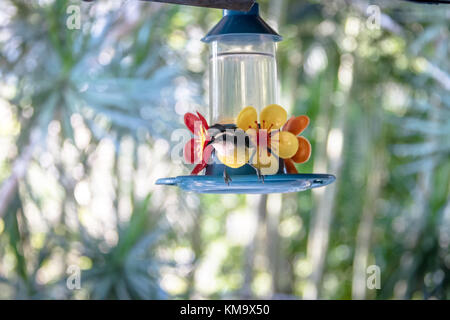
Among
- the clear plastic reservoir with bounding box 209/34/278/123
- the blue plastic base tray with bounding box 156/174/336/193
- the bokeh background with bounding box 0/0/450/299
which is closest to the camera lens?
the blue plastic base tray with bounding box 156/174/336/193

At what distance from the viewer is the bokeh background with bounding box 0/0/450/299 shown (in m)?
3.36

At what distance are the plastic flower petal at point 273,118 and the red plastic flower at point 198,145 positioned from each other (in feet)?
0.34

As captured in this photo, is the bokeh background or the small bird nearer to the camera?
the small bird

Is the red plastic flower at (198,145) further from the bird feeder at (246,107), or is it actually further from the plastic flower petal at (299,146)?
the plastic flower petal at (299,146)

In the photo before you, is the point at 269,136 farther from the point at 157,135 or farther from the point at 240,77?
the point at 157,135

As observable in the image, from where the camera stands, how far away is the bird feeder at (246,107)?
110 centimetres

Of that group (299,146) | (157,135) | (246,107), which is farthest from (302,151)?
(157,135)

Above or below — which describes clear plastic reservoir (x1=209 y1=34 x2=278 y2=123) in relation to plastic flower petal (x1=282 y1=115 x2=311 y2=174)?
above

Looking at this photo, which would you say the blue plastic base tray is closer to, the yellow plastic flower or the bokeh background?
the yellow plastic flower

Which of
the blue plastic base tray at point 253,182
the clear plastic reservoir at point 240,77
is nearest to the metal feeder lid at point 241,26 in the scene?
the clear plastic reservoir at point 240,77

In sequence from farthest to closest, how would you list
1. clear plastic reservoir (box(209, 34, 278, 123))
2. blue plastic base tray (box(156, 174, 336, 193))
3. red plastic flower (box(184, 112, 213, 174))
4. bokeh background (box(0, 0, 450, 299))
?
1. bokeh background (box(0, 0, 450, 299))
2. clear plastic reservoir (box(209, 34, 278, 123))
3. red plastic flower (box(184, 112, 213, 174))
4. blue plastic base tray (box(156, 174, 336, 193))

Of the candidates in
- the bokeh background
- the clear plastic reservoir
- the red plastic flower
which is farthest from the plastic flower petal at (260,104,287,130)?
the bokeh background
